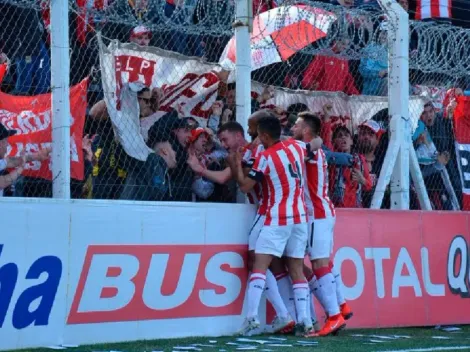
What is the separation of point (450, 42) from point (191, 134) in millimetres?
3260

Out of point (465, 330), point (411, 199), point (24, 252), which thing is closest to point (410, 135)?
point (411, 199)

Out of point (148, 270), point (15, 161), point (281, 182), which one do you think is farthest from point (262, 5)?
point (15, 161)

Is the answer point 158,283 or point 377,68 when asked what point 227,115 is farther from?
point 377,68

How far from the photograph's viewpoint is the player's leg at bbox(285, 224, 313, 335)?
899 centimetres

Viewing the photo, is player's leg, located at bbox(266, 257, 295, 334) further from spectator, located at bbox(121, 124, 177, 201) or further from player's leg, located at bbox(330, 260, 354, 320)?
spectator, located at bbox(121, 124, 177, 201)

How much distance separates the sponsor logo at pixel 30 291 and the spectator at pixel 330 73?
3564 millimetres

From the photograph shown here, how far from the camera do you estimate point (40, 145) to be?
26.9 feet

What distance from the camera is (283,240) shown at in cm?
899

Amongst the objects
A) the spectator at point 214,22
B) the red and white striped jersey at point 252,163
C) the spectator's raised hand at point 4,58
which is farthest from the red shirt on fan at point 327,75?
the spectator's raised hand at point 4,58

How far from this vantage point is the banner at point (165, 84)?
342 inches

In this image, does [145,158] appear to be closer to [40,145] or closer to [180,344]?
[40,145]

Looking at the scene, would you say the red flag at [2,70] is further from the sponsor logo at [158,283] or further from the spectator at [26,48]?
the sponsor logo at [158,283]

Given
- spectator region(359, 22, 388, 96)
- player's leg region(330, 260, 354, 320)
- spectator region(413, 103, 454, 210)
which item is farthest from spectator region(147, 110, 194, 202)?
spectator region(413, 103, 454, 210)

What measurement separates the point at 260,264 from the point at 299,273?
42 cm
